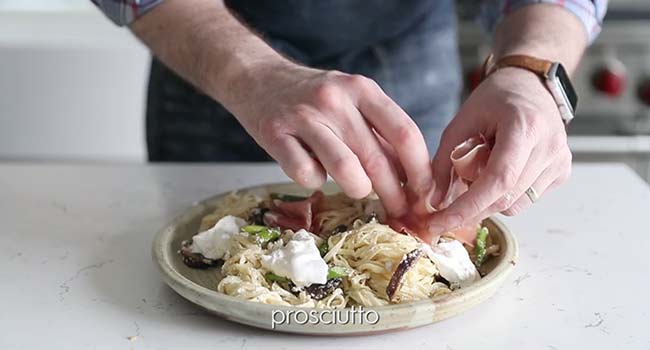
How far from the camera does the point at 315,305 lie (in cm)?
88

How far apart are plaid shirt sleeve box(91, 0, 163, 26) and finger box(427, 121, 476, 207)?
17.5 inches

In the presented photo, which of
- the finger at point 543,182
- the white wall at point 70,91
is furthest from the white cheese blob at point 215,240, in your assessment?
the white wall at point 70,91

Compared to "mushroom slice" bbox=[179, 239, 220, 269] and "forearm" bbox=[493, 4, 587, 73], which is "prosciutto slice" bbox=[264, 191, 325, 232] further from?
"forearm" bbox=[493, 4, 587, 73]

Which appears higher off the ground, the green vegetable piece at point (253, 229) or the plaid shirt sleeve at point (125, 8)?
the plaid shirt sleeve at point (125, 8)

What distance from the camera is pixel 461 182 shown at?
3.35ft

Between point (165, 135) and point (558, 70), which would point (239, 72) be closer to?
point (558, 70)

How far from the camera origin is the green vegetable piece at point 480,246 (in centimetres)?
101

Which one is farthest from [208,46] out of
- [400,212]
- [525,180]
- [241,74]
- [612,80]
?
[612,80]

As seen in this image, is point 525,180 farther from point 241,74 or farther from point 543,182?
point 241,74

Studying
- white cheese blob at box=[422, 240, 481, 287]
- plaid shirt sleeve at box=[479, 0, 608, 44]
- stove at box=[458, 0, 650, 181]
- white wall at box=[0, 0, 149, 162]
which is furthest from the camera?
white wall at box=[0, 0, 149, 162]

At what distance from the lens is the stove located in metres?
2.12

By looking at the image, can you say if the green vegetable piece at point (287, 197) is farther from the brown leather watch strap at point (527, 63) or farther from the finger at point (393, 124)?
the brown leather watch strap at point (527, 63)

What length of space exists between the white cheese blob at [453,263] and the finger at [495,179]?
2 centimetres

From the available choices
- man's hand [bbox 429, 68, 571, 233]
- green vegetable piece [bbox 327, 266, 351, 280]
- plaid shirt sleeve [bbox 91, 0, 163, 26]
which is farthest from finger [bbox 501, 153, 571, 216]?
plaid shirt sleeve [bbox 91, 0, 163, 26]
